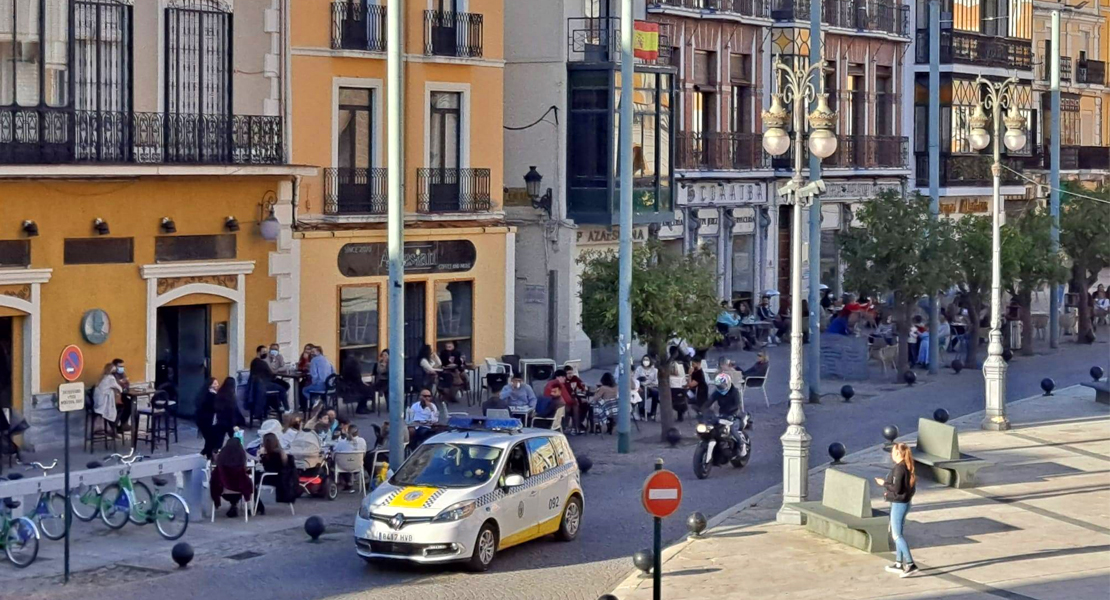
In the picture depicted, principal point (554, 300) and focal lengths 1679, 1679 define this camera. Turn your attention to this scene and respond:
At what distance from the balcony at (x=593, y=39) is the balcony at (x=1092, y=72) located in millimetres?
33895

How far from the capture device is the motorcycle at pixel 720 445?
80.4 feet

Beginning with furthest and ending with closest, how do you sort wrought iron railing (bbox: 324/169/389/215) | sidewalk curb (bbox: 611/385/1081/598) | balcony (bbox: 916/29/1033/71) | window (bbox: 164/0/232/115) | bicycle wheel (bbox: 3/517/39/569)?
balcony (bbox: 916/29/1033/71)
wrought iron railing (bbox: 324/169/389/215)
window (bbox: 164/0/232/115)
bicycle wheel (bbox: 3/517/39/569)
sidewalk curb (bbox: 611/385/1081/598)

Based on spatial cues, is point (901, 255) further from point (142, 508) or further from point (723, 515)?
Answer: point (142, 508)

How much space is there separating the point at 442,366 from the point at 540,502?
44.0ft

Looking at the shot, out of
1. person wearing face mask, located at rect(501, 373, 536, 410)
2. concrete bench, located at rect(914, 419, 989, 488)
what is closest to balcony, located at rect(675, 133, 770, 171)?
person wearing face mask, located at rect(501, 373, 536, 410)

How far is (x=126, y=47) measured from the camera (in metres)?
28.4

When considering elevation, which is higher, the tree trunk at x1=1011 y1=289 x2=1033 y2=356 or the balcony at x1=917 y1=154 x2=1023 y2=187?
the balcony at x1=917 y1=154 x2=1023 y2=187

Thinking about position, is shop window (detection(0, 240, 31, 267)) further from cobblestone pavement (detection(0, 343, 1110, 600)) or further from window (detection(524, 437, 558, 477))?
window (detection(524, 437, 558, 477))

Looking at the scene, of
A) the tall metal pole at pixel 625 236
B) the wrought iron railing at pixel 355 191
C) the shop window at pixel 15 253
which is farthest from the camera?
the wrought iron railing at pixel 355 191

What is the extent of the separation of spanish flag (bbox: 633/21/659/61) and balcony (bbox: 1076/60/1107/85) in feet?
106

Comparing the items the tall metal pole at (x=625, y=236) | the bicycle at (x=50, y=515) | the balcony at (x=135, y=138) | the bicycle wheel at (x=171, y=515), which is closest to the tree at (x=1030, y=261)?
the tall metal pole at (x=625, y=236)

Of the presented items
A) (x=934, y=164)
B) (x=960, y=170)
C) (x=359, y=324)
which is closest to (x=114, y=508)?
(x=359, y=324)

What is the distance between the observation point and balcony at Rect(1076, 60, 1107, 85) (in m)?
65.5

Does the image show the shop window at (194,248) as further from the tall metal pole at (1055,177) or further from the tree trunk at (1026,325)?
the tall metal pole at (1055,177)
